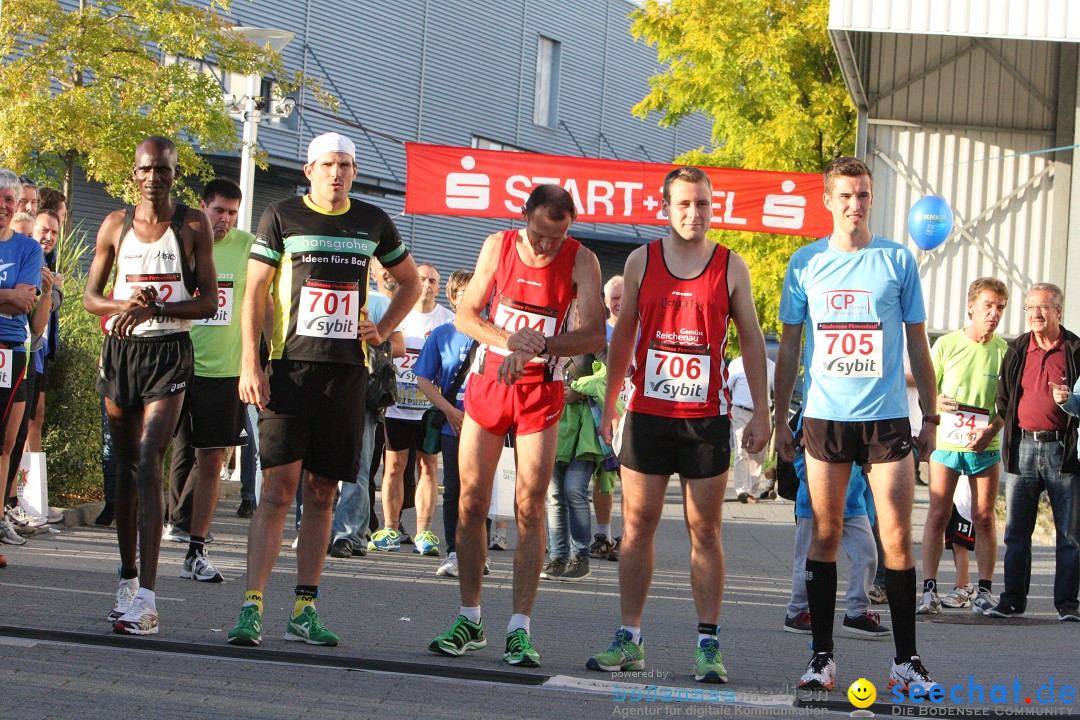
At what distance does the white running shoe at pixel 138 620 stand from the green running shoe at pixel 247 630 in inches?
16.1

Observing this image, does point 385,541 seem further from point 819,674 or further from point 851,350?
point 851,350

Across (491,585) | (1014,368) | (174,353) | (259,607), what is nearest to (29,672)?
(259,607)

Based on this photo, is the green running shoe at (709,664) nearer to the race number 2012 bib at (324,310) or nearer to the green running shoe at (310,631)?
the green running shoe at (310,631)

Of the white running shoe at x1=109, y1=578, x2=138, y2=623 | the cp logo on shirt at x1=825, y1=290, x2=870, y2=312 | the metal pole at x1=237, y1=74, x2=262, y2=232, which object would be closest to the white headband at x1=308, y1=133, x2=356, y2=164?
the white running shoe at x1=109, y1=578, x2=138, y2=623

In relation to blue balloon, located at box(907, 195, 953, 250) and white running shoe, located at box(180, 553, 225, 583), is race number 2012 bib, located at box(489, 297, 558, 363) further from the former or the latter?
blue balloon, located at box(907, 195, 953, 250)

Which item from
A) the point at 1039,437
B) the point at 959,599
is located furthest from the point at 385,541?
the point at 1039,437

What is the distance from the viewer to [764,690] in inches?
233

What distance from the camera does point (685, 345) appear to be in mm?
6191

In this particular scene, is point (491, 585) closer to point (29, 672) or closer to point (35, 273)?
point (35, 273)

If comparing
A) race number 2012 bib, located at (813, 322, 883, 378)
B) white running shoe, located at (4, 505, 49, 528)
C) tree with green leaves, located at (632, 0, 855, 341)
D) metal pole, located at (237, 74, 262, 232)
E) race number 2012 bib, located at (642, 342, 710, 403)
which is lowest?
white running shoe, located at (4, 505, 49, 528)

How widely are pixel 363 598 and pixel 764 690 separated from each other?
117 inches

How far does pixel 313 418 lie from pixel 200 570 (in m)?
2.40

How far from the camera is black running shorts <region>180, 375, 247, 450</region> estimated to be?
8.52 meters

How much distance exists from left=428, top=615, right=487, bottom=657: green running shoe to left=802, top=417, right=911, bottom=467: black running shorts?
1.73 m
